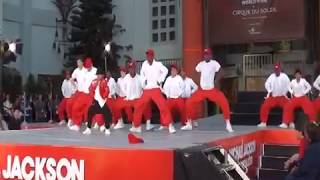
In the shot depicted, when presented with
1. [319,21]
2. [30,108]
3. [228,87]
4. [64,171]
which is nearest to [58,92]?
[30,108]

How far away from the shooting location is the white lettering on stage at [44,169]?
5523mm

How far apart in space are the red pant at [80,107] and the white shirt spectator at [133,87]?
159cm

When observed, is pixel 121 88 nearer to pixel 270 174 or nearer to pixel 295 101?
pixel 295 101

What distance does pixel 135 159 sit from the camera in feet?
16.9

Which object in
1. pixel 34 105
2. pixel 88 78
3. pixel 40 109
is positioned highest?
pixel 88 78

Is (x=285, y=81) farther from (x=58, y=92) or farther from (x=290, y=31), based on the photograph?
(x=58, y=92)

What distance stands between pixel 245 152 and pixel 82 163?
5.41 meters

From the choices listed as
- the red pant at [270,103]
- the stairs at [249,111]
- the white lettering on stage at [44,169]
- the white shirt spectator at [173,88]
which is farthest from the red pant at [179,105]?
the white lettering on stage at [44,169]

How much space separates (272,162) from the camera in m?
11.4

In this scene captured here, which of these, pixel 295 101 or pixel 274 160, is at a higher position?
pixel 295 101

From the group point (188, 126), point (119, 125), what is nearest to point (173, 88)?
point (188, 126)

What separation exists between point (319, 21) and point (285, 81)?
759 centimetres

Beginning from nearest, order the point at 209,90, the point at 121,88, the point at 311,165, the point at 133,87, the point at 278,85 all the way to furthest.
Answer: the point at 311,165, the point at 209,90, the point at 133,87, the point at 121,88, the point at 278,85

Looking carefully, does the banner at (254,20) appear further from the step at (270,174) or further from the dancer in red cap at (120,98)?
the step at (270,174)
